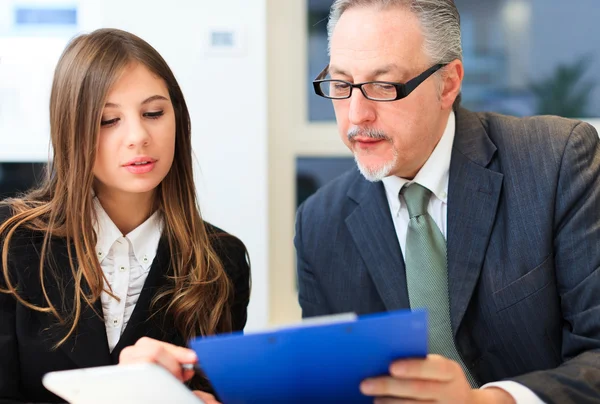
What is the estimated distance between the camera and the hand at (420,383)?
101cm

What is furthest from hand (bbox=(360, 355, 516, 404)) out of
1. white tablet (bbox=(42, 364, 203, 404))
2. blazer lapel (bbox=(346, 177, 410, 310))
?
blazer lapel (bbox=(346, 177, 410, 310))

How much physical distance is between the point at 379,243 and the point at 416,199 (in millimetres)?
133

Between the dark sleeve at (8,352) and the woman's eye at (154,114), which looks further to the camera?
the woman's eye at (154,114)

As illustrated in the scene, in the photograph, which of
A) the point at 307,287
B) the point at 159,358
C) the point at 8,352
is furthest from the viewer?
the point at 307,287

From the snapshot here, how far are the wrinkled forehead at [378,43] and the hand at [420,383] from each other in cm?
72

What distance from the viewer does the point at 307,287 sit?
1.81 meters

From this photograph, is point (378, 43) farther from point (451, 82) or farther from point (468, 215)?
point (468, 215)

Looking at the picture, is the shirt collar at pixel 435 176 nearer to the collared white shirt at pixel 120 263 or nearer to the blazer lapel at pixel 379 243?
the blazer lapel at pixel 379 243

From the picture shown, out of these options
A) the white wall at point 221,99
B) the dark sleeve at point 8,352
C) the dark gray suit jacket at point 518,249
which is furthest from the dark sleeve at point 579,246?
the white wall at point 221,99

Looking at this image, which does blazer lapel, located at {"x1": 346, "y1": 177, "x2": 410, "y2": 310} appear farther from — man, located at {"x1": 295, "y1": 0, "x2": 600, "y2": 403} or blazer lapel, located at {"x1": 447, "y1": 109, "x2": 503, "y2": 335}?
blazer lapel, located at {"x1": 447, "y1": 109, "x2": 503, "y2": 335}

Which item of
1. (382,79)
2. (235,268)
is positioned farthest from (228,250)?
(382,79)

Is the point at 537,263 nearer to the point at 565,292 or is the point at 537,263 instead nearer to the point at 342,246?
the point at 565,292

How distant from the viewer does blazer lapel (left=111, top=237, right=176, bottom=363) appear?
1509 millimetres

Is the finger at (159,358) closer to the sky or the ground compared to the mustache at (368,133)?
closer to the ground
